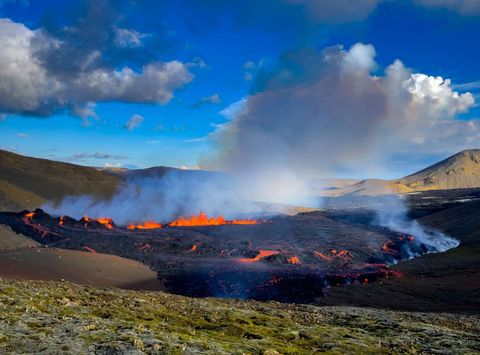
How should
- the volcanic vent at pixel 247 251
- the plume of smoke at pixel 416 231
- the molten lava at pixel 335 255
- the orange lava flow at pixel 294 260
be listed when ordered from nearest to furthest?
1. the volcanic vent at pixel 247 251
2. the orange lava flow at pixel 294 260
3. the molten lava at pixel 335 255
4. the plume of smoke at pixel 416 231

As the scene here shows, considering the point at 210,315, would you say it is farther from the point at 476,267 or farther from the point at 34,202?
the point at 34,202

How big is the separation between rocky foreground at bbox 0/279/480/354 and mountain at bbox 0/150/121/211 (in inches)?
4247

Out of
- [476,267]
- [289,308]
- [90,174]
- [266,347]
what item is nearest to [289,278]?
[289,308]

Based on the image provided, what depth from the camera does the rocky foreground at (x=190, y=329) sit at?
1452 centimetres

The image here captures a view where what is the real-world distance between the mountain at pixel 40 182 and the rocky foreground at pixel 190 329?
107865mm

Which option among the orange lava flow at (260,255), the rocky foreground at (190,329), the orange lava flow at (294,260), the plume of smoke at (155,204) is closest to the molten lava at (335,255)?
the orange lava flow at (294,260)

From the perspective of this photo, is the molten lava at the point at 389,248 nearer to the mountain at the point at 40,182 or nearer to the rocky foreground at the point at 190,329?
the rocky foreground at the point at 190,329

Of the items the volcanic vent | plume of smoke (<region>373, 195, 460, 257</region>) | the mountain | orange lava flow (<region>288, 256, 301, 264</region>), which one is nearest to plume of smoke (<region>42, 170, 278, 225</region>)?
the mountain

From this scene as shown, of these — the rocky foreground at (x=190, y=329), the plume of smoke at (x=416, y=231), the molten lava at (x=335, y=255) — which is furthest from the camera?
the plume of smoke at (x=416, y=231)

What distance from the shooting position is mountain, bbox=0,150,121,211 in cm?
12461

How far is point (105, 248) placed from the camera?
71.6m

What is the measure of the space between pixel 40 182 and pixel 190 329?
158289 mm

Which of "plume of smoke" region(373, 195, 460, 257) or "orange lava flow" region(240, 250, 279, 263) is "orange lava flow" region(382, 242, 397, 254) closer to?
"plume of smoke" region(373, 195, 460, 257)

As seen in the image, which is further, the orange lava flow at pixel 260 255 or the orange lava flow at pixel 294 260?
the orange lava flow at pixel 294 260
